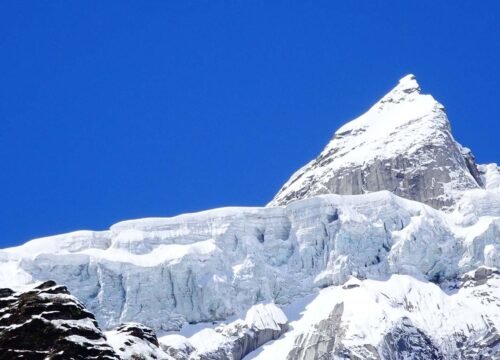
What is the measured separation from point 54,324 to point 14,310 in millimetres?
2714

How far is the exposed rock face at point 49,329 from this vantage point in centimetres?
7788

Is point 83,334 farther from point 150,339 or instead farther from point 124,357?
point 150,339

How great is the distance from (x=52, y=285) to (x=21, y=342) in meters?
4.44

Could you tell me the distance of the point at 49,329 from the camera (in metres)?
78.9

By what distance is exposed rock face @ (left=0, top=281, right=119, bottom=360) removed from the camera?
255ft

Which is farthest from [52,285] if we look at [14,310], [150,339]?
[150,339]

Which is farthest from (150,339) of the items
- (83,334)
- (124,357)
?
(83,334)

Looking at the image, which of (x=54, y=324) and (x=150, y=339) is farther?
(x=150, y=339)

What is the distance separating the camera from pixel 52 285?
81750mm

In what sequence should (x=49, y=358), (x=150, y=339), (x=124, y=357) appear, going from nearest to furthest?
(x=49, y=358)
(x=124, y=357)
(x=150, y=339)

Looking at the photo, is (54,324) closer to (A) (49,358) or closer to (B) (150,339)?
(A) (49,358)

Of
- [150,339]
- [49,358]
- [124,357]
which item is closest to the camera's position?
[49,358]

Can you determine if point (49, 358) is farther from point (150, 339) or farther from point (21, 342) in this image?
point (150, 339)

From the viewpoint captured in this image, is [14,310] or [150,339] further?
[150,339]
